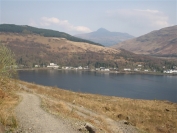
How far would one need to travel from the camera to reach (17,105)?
21250 millimetres

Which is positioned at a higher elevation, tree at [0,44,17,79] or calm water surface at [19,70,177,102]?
tree at [0,44,17,79]

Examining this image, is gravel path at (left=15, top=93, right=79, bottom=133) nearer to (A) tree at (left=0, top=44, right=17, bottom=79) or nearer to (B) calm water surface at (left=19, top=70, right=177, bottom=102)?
(A) tree at (left=0, top=44, right=17, bottom=79)

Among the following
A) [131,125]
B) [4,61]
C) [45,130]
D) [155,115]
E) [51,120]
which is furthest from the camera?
[155,115]

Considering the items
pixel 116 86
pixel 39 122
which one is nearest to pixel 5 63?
pixel 39 122

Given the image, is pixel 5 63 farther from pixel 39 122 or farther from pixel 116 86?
pixel 116 86

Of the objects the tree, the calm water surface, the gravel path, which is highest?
the tree

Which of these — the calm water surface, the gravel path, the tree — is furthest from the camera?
the calm water surface

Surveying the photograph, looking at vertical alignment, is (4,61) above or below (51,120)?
above

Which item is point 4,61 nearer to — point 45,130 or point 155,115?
point 45,130

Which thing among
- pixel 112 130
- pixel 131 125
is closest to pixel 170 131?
pixel 131 125

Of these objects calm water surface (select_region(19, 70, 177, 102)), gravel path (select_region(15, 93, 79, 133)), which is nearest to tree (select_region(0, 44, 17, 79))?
gravel path (select_region(15, 93, 79, 133))

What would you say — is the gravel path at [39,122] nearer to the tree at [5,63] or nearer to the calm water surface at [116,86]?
the tree at [5,63]

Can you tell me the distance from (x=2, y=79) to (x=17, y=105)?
7.26 m

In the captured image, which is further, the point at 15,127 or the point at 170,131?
the point at 170,131
